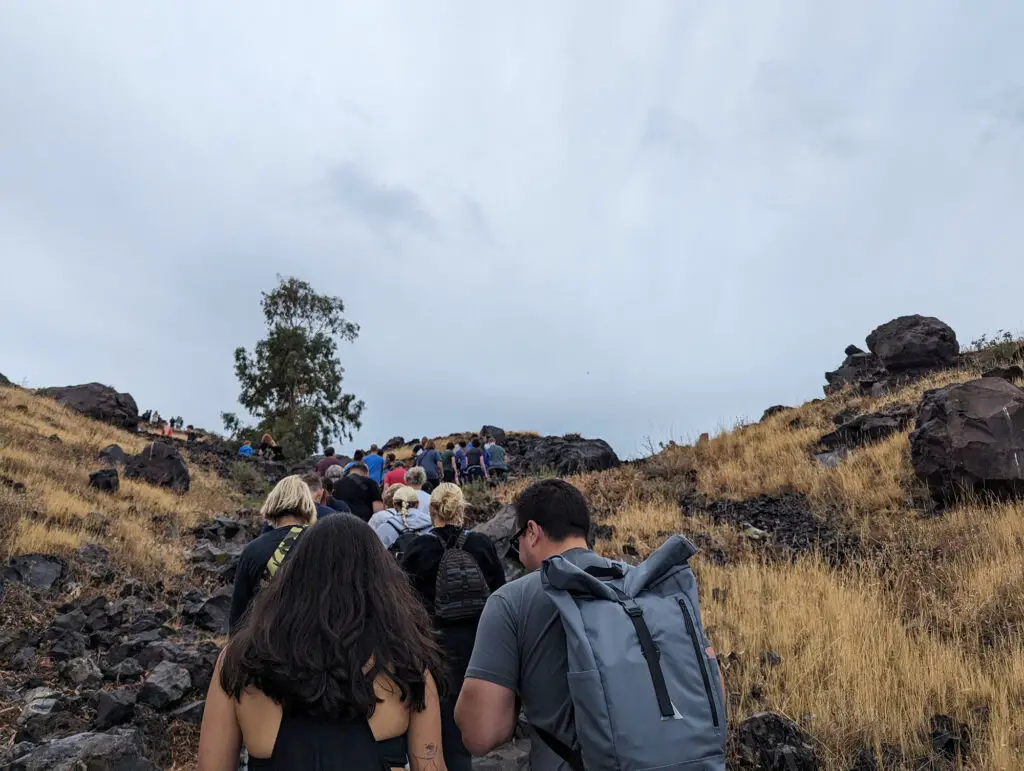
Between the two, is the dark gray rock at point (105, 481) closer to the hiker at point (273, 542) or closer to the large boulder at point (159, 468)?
the large boulder at point (159, 468)

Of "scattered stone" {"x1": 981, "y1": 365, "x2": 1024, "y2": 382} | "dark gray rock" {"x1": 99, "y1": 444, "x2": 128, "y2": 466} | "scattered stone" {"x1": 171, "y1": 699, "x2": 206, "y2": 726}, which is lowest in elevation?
"scattered stone" {"x1": 171, "y1": 699, "x2": 206, "y2": 726}

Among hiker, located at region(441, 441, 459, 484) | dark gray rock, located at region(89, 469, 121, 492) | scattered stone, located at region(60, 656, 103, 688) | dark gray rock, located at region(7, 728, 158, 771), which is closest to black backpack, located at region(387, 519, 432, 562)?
dark gray rock, located at region(7, 728, 158, 771)

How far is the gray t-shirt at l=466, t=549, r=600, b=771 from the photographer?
2.26 metres

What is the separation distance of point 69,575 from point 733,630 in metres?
7.98

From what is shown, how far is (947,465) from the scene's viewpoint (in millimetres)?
9812

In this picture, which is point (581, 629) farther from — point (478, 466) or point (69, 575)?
point (478, 466)

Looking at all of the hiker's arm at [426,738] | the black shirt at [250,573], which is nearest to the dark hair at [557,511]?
the hiker's arm at [426,738]

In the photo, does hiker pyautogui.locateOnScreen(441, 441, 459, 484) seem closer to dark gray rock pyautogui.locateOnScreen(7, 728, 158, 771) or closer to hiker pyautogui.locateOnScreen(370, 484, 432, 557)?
hiker pyautogui.locateOnScreen(370, 484, 432, 557)

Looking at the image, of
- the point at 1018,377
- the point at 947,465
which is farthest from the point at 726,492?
the point at 1018,377

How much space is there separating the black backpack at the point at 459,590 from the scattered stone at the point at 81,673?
3844 millimetres

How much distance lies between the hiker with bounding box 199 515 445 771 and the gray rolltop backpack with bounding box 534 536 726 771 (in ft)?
1.48

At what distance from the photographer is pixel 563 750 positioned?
219cm

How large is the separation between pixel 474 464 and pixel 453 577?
43.4 ft

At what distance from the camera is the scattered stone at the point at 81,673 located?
6.09m
